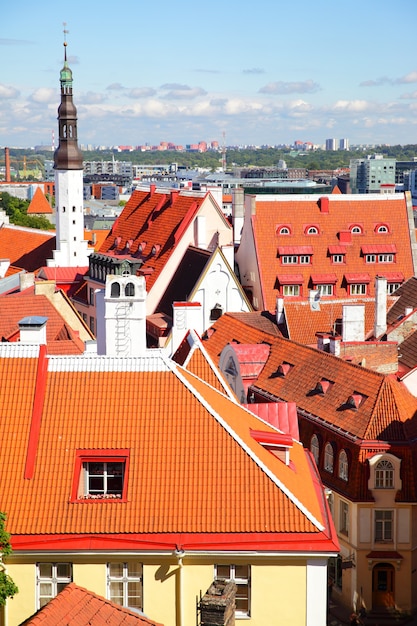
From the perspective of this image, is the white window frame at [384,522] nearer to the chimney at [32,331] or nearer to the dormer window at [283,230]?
the chimney at [32,331]

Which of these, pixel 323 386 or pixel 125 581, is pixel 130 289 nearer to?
pixel 125 581

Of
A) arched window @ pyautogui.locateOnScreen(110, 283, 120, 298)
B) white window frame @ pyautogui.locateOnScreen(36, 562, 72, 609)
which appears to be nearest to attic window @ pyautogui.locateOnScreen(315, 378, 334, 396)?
arched window @ pyautogui.locateOnScreen(110, 283, 120, 298)

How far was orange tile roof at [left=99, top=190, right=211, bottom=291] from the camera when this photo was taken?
8100 cm

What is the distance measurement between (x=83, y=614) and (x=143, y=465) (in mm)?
5579

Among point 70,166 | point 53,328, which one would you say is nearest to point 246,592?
point 53,328

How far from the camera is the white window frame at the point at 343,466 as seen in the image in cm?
4416

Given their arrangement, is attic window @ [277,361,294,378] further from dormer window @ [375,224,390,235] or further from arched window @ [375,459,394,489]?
dormer window @ [375,224,390,235]

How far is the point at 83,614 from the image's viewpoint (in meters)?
22.1

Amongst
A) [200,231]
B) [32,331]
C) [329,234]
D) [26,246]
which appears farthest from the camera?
[26,246]

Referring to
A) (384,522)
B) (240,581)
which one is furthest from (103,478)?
(384,522)

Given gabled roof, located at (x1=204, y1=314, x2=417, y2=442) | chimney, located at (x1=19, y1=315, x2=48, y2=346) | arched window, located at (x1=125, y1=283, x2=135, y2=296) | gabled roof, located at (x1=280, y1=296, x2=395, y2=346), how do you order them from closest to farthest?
arched window, located at (x1=125, y1=283, x2=135, y2=296)
chimney, located at (x1=19, y1=315, x2=48, y2=346)
gabled roof, located at (x1=204, y1=314, x2=417, y2=442)
gabled roof, located at (x1=280, y1=296, x2=395, y2=346)

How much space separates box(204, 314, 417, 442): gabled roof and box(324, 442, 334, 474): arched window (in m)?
0.96

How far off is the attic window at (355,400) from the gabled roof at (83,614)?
23.9 m

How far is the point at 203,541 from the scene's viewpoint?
84.1 ft
